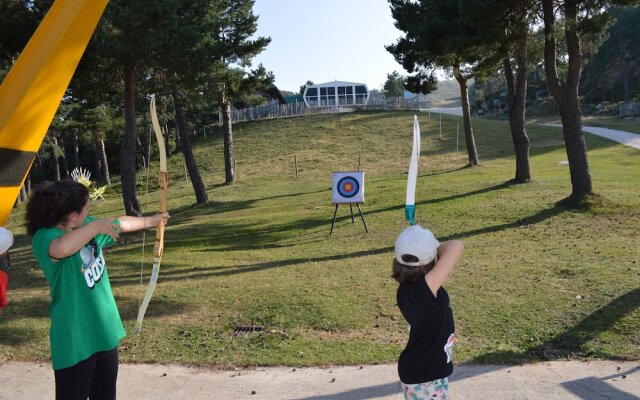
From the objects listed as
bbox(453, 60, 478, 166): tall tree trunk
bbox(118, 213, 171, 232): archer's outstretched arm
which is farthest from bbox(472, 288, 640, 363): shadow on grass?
bbox(453, 60, 478, 166): tall tree trunk

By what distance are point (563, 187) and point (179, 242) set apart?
436 inches

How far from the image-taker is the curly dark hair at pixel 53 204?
3.13 metres

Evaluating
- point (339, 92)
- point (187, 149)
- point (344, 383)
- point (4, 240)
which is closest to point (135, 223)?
point (4, 240)

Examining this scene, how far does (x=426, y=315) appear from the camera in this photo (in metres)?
2.91

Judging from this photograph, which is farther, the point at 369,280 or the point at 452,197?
the point at 452,197

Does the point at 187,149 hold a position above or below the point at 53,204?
below

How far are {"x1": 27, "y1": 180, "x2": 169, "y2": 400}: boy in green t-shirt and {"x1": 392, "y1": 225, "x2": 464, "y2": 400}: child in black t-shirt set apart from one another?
1574mm

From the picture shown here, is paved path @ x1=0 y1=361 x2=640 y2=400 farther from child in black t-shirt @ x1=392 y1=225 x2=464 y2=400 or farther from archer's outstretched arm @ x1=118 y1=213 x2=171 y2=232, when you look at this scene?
archer's outstretched arm @ x1=118 y1=213 x2=171 y2=232

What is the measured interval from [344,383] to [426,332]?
7.58 ft

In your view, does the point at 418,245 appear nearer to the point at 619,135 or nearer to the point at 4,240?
the point at 4,240

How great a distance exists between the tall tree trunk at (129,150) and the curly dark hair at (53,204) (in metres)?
11.8

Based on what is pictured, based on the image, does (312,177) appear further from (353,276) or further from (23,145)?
(23,145)

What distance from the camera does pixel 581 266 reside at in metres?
8.34

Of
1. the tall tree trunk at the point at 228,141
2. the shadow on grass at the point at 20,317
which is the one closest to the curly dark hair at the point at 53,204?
the shadow on grass at the point at 20,317
